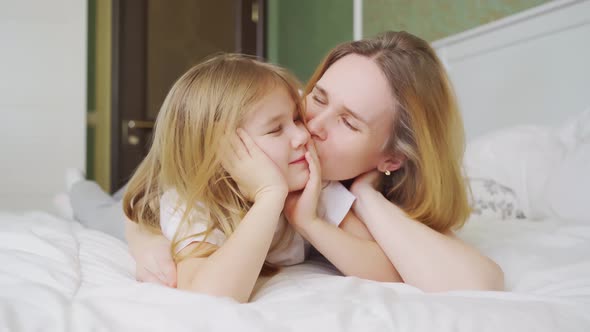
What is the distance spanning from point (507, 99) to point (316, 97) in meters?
1.08

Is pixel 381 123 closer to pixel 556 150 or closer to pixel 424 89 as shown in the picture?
pixel 424 89

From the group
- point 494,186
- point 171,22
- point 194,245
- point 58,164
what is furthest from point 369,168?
point 171,22

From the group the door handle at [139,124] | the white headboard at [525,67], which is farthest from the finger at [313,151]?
the door handle at [139,124]

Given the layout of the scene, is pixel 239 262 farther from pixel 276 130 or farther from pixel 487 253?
pixel 487 253

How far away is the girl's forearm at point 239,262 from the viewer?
0.60 meters

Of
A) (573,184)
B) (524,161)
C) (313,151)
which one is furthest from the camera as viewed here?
(524,161)

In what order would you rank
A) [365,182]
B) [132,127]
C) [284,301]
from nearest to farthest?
[284,301] → [365,182] → [132,127]

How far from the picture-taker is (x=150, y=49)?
3.42 metres

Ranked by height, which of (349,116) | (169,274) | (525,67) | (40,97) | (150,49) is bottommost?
(169,274)

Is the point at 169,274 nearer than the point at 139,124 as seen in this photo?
Yes

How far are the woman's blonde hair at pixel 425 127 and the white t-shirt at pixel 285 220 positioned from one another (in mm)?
136

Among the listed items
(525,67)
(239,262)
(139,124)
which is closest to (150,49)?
(139,124)

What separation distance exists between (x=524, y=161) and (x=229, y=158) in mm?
905

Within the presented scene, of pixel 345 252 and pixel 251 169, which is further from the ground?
pixel 251 169
